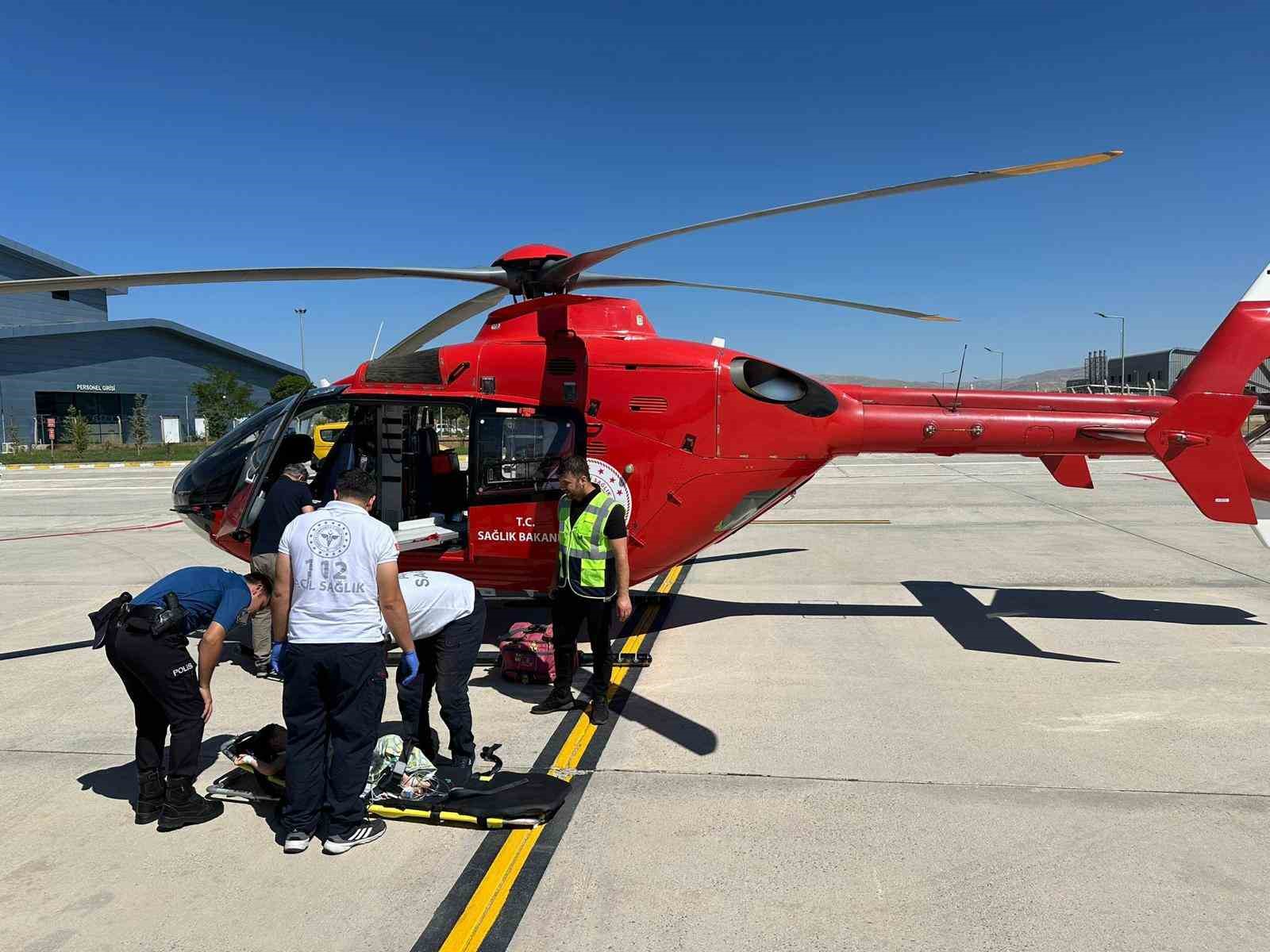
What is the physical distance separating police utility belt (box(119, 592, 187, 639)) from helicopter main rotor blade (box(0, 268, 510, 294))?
2.71 metres

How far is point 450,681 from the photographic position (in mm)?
4273

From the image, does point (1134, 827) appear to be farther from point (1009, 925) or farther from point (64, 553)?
point (64, 553)

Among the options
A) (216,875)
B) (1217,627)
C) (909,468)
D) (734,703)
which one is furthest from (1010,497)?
(216,875)

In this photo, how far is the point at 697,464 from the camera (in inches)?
271

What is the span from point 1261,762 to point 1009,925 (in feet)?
8.35

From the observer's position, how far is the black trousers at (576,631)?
17.2 feet

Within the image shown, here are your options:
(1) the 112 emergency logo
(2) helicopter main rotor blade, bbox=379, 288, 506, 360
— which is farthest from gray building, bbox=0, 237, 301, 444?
(1) the 112 emergency logo

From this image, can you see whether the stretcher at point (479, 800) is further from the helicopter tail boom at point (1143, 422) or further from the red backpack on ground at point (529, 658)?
the helicopter tail boom at point (1143, 422)

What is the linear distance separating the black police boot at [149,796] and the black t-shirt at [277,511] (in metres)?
2.36

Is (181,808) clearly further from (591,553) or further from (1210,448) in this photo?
(1210,448)

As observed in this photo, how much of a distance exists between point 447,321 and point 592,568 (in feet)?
12.2

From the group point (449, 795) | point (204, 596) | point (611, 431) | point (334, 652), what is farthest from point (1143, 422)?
point (204, 596)

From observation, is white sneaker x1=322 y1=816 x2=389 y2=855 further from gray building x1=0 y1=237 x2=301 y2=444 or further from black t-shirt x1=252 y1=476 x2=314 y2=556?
gray building x1=0 y1=237 x2=301 y2=444

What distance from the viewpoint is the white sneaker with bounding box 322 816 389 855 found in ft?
12.2
